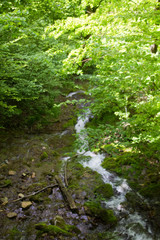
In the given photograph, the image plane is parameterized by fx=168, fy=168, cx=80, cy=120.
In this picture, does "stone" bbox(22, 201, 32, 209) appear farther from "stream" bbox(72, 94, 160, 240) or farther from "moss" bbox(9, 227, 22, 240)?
"stream" bbox(72, 94, 160, 240)

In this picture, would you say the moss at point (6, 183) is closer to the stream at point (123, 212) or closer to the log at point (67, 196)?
the log at point (67, 196)

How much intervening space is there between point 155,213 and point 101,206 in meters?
1.57

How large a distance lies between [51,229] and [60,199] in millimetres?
1337

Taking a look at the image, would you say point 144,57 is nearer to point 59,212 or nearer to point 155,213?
point 155,213

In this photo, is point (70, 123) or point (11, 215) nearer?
point (11, 215)

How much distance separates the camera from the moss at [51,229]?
395 centimetres

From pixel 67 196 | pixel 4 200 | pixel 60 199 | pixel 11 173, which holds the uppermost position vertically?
pixel 4 200

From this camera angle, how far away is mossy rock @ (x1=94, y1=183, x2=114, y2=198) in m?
5.71

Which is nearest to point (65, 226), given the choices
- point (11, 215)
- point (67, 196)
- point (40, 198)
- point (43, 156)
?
point (67, 196)

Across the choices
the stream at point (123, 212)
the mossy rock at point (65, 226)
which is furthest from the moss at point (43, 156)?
the mossy rock at point (65, 226)

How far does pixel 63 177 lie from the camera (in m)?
6.49

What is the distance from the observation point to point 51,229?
13.0 ft

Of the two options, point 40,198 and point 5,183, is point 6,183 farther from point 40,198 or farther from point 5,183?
point 40,198

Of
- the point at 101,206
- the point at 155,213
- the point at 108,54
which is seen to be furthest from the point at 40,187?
the point at 108,54
